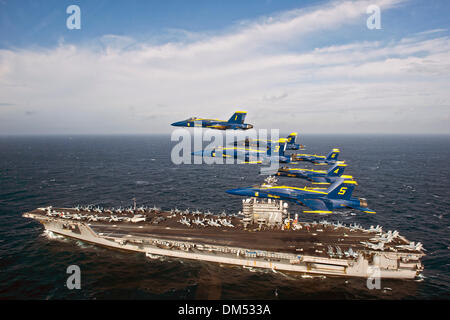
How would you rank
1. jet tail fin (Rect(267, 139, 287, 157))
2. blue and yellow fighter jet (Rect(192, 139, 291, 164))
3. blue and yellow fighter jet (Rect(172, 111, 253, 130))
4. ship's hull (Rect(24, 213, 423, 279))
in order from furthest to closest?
1. jet tail fin (Rect(267, 139, 287, 157))
2. blue and yellow fighter jet (Rect(192, 139, 291, 164))
3. blue and yellow fighter jet (Rect(172, 111, 253, 130))
4. ship's hull (Rect(24, 213, 423, 279))

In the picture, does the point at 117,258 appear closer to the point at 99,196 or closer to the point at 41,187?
the point at 99,196

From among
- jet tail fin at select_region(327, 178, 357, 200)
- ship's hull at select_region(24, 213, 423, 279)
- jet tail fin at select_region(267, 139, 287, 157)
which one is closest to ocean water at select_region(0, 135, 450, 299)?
ship's hull at select_region(24, 213, 423, 279)

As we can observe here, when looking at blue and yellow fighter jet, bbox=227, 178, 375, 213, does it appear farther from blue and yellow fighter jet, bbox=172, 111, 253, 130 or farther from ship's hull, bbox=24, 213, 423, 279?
blue and yellow fighter jet, bbox=172, 111, 253, 130

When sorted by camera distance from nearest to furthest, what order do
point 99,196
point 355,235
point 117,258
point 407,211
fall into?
point 117,258, point 355,235, point 407,211, point 99,196

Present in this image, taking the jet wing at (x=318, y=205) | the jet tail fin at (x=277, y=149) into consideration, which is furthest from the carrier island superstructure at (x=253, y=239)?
the jet tail fin at (x=277, y=149)
